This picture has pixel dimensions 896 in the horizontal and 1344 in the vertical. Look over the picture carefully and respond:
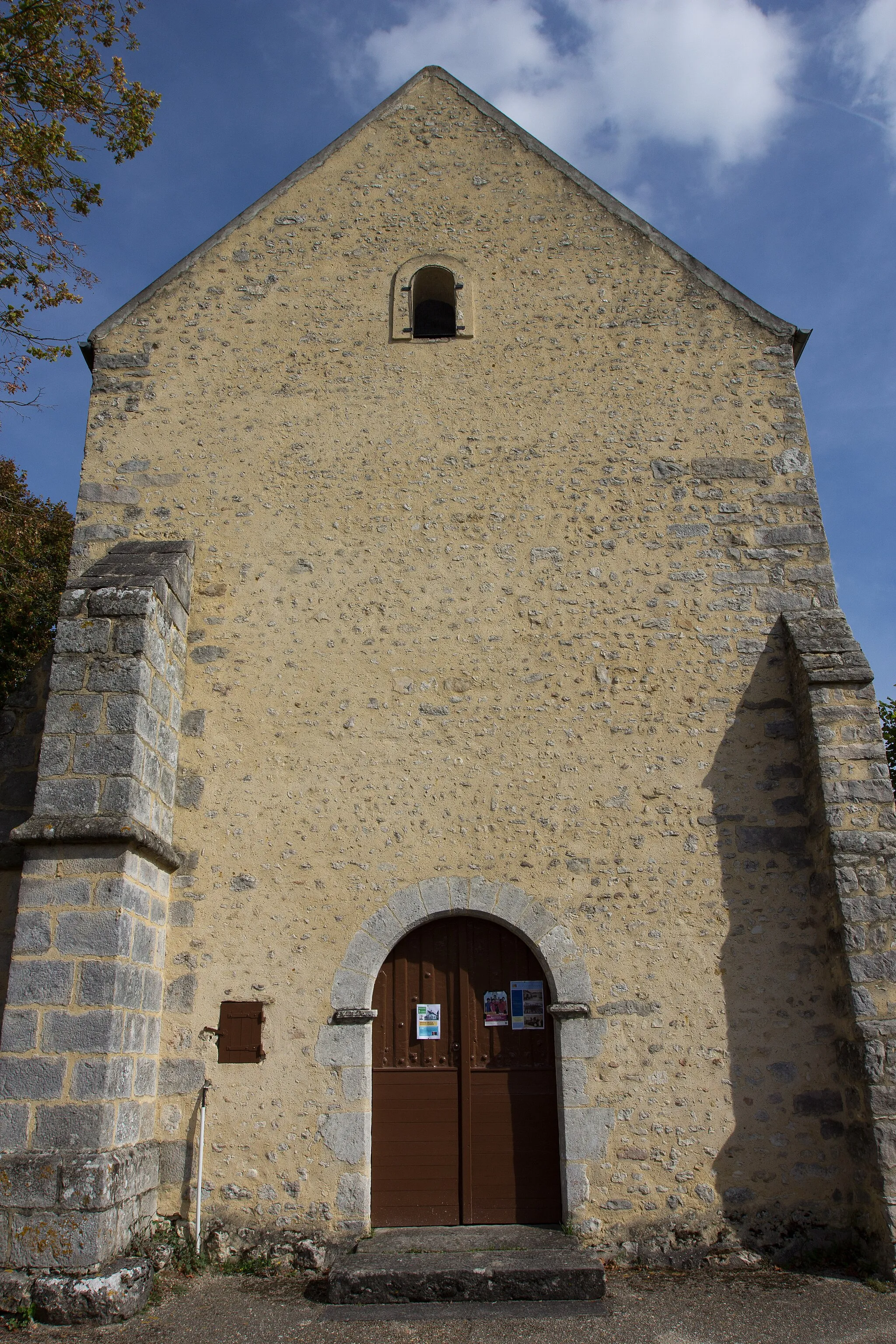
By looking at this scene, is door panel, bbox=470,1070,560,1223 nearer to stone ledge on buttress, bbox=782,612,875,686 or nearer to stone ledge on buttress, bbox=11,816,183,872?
stone ledge on buttress, bbox=11,816,183,872

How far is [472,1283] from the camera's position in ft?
15.2

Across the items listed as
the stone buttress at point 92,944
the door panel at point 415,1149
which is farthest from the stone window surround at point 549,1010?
the stone buttress at point 92,944

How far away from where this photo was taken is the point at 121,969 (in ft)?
16.2

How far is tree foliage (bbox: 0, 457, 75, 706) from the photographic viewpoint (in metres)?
10.2

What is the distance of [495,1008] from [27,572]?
756 centimetres

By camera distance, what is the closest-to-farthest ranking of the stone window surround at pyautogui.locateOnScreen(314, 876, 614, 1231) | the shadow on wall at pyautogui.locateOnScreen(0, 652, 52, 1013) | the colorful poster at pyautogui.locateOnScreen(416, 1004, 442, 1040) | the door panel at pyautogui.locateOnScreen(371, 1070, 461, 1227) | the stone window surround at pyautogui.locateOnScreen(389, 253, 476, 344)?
the stone window surround at pyautogui.locateOnScreen(314, 876, 614, 1231) < the door panel at pyautogui.locateOnScreen(371, 1070, 461, 1227) < the shadow on wall at pyautogui.locateOnScreen(0, 652, 52, 1013) < the colorful poster at pyautogui.locateOnScreen(416, 1004, 442, 1040) < the stone window surround at pyautogui.locateOnScreen(389, 253, 476, 344)

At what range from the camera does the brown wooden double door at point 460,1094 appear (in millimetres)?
5480

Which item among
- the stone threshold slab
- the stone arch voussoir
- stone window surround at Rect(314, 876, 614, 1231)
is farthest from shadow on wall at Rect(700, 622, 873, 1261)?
the stone threshold slab

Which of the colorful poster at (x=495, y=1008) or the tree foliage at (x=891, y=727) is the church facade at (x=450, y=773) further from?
the tree foliage at (x=891, y=727)

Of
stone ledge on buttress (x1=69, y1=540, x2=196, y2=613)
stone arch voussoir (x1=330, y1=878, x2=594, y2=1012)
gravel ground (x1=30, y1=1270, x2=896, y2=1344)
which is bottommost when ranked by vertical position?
gravel ground (x1=30, y1=1270, x2=896, y2=1344)

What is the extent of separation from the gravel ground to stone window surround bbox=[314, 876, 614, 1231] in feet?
1.97

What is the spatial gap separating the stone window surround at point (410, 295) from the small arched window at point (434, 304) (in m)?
0.07

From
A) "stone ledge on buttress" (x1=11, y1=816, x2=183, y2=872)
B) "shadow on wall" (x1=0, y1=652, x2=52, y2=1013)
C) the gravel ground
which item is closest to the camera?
the gravel ground

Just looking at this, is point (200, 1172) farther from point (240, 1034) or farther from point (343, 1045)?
point (343, 1045)
